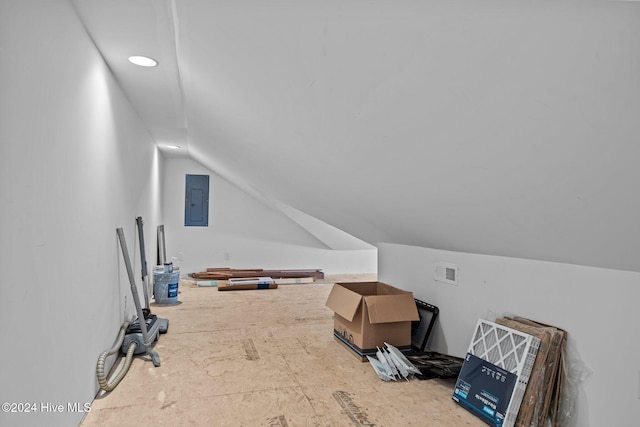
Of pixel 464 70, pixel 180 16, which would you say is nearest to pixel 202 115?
pixel 180 16

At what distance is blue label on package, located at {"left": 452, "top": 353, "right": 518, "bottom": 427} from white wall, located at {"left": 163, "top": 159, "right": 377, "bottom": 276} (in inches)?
192

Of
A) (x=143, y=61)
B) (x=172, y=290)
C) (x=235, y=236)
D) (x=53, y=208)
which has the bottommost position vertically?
(x=172, y=290)

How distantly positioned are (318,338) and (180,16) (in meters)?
2.62

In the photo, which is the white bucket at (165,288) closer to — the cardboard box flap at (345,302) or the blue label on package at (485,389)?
Result: the cardboard box flap at (345,302)

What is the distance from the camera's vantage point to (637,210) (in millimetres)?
1266

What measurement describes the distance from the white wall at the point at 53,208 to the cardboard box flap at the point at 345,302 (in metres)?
1.60

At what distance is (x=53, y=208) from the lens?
5.05 ft

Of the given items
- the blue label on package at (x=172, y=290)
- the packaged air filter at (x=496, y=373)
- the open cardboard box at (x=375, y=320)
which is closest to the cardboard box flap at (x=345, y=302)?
the open cardboard box at (x=375, y=320)

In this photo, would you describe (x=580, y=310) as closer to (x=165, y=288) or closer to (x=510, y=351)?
(x=510, y=351)

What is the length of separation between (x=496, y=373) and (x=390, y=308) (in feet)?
2.82

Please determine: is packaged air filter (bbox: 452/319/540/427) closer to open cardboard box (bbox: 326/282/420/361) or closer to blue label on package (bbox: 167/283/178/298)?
open cardboard box (bbox: 326/282/420/361)

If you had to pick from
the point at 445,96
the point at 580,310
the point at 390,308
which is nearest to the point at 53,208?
the point at 445,96

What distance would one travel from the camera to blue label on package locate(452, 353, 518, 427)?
6.48 feet

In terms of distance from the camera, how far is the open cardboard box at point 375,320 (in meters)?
2.79
